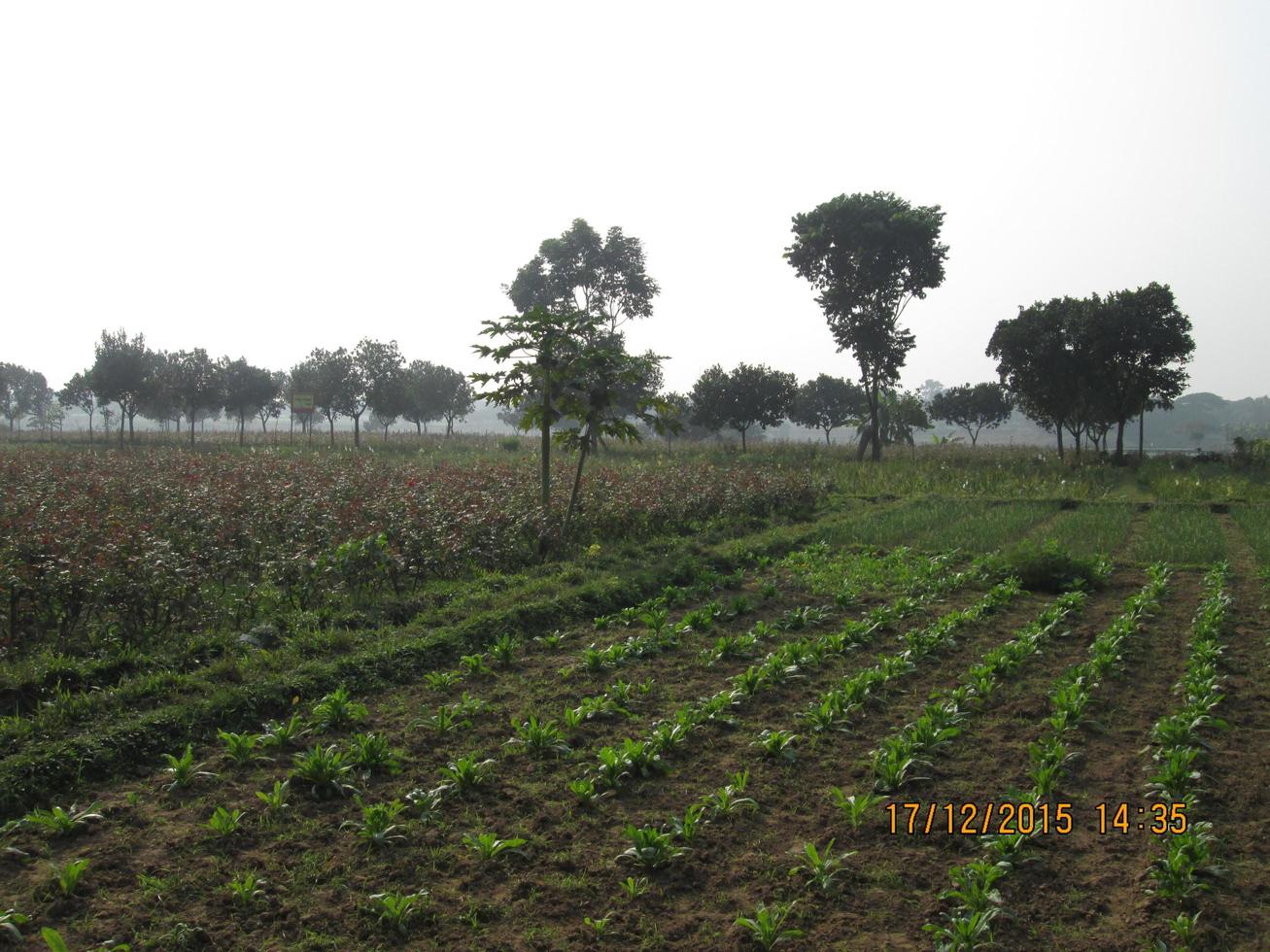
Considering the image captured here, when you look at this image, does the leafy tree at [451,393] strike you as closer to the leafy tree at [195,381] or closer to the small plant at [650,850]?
the leafy tree at [195,381]

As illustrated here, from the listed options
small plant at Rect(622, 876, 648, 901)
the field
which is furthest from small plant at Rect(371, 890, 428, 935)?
small plant at Rect(622, 876, 648, 901)

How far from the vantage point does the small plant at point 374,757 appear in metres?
5.45

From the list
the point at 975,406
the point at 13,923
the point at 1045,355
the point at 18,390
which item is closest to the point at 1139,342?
the point at 1045,355

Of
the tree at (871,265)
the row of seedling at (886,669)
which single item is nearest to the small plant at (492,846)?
the row of seedling at (886,669)

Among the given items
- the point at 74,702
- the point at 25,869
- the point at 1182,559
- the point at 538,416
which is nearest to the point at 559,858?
the point at 25,869

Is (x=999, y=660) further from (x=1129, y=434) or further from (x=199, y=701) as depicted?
(x=1129, y=434)

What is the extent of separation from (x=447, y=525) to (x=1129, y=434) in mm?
127059

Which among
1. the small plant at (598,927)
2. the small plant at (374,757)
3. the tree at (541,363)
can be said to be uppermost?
the tree at (541,363)

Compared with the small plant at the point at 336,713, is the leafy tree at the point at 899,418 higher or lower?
higher

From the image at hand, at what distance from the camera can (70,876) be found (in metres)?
4.09

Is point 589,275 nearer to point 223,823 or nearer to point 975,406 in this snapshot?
point 975,406

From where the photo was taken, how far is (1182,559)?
13.8 meters

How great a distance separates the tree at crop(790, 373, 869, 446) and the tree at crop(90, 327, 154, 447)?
143 ft

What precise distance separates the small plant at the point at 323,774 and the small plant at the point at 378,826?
0.37 m
